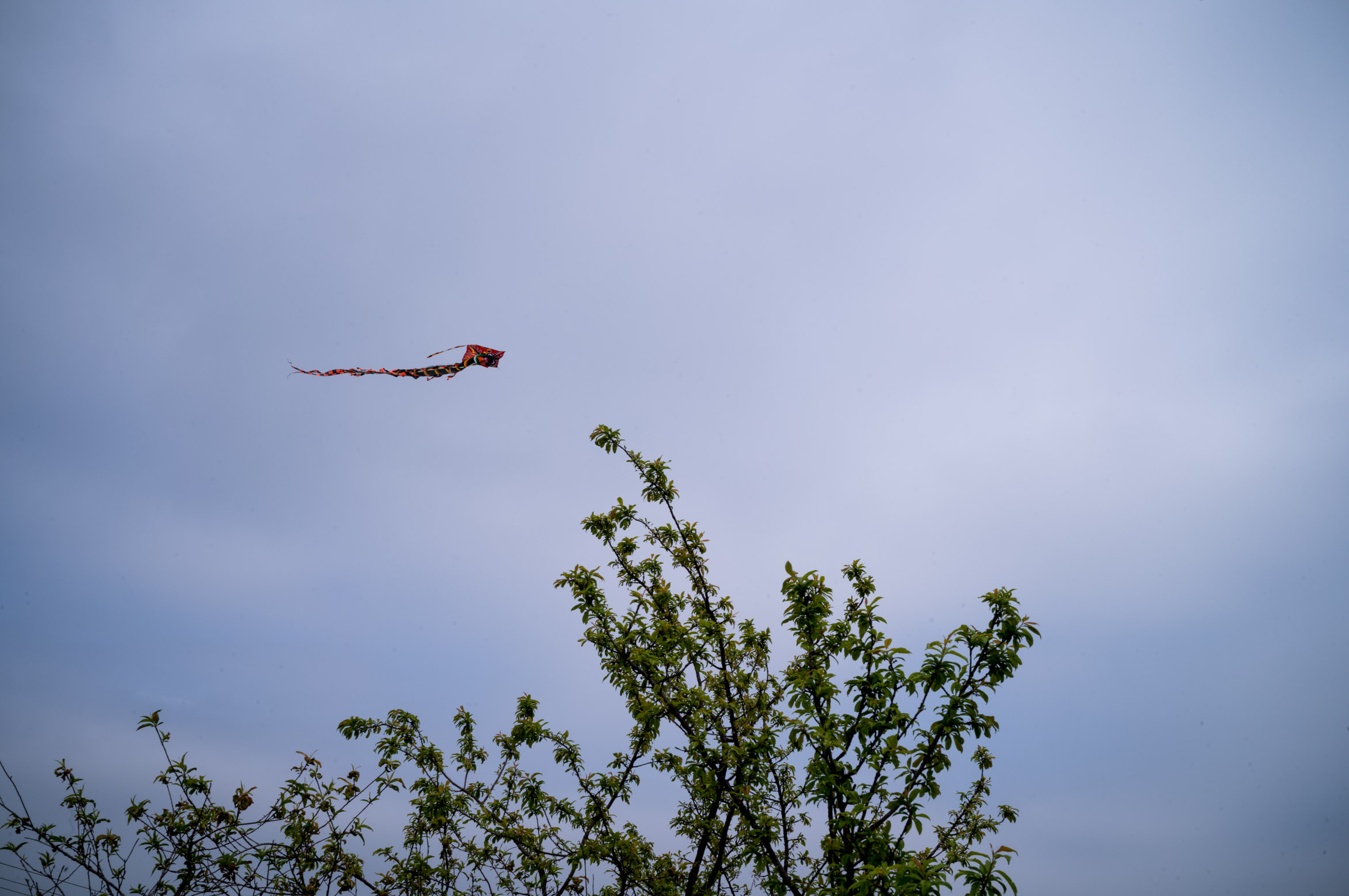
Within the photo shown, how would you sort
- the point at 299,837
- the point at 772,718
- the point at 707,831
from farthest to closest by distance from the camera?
1. the point at 772,718
2. the point at 707,831
3. the point at 299,837

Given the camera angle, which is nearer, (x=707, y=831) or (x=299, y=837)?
(x=299, y=837)

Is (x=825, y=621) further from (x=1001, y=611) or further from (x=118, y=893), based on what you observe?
(x=118, y=893)

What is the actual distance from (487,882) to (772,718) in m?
3.59

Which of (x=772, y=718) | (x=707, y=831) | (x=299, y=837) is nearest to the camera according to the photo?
(x=299, y=837)

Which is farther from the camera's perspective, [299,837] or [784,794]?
[784,794]

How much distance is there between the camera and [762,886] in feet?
21.4

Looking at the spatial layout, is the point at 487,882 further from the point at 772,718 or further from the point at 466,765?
the point at 772,718

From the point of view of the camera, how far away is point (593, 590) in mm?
7730

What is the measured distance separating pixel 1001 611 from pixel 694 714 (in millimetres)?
3156

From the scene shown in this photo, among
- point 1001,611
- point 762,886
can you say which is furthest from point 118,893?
point 1001,611

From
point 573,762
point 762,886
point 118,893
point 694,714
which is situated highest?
point 694,714

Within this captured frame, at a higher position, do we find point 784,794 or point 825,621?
point 825,621

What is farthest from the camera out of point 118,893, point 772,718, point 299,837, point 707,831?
point 772,718

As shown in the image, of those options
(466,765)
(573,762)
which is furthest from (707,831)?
(466,765)
